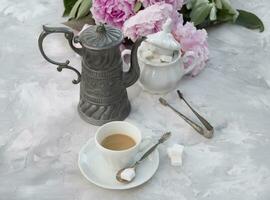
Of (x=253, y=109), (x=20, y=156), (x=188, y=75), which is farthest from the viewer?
(x=188, y=75)

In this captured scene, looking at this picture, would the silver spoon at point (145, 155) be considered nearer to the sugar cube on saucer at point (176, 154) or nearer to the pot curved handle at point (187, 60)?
the sugar cube on saucer at point (176, 154)

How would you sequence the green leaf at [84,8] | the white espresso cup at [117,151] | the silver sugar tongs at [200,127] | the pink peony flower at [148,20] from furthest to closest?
the green leaf at [84,8], the pink peony flower at [148,20], the silver sugar tongs at [200,127], the white espresso cup at [117,151]

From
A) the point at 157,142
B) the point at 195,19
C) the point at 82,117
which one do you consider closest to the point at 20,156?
the point at 82,117

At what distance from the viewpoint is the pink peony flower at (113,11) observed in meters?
1.17

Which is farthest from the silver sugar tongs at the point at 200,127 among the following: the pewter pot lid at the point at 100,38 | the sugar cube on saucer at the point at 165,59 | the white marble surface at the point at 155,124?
the pewter pot lid at the point at 100,38

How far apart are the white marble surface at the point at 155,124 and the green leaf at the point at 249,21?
2cm

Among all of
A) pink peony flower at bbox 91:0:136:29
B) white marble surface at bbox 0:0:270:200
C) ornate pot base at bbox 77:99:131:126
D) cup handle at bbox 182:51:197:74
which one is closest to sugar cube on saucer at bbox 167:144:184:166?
white marble surface at bbox 0:0:270:200

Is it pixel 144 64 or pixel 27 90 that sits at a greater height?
pixel 144 64

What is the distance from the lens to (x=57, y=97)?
44.0 inches

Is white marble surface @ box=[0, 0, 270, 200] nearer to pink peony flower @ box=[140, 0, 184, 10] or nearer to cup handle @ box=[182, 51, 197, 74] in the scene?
cup handle @ box=[182, 51, 197, 74]

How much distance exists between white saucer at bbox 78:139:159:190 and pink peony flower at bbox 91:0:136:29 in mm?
358

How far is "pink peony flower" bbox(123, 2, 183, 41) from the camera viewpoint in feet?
3.71

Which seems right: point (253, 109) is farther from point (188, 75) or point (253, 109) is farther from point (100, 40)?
point (100, 40)

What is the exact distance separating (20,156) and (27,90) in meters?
0.22
